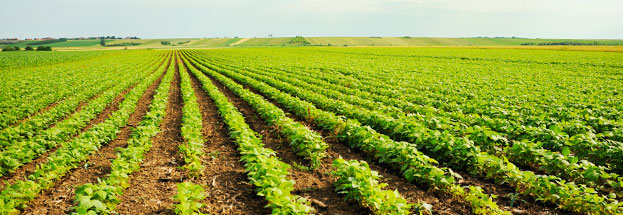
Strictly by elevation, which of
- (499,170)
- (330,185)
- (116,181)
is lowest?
(330,185)

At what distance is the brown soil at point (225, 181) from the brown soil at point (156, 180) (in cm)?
60

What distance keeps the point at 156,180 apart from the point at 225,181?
4.76ft

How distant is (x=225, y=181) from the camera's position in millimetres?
6195

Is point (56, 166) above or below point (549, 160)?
below

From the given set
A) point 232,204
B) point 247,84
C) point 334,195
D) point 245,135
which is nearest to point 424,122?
point 334,195

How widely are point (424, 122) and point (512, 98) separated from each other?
7.49 m

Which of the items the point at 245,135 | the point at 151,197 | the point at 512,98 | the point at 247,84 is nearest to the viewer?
the point at 151,197

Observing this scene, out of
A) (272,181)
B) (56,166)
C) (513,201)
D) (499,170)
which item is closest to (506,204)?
(513,201)

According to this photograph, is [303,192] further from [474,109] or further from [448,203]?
[474,109]

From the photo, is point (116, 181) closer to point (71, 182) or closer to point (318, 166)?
point (71, 182)

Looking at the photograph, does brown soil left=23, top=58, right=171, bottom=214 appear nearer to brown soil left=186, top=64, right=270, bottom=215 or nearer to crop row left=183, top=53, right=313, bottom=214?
brown soil left=186, top=64, right=270, bottom=215

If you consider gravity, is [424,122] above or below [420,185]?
above

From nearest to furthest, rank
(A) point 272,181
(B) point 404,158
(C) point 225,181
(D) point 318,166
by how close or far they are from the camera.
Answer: (A) point 272,181 → (B) point 404,158 → (C) point 225,181 → (D) point 318,166

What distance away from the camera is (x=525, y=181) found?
5.18m
